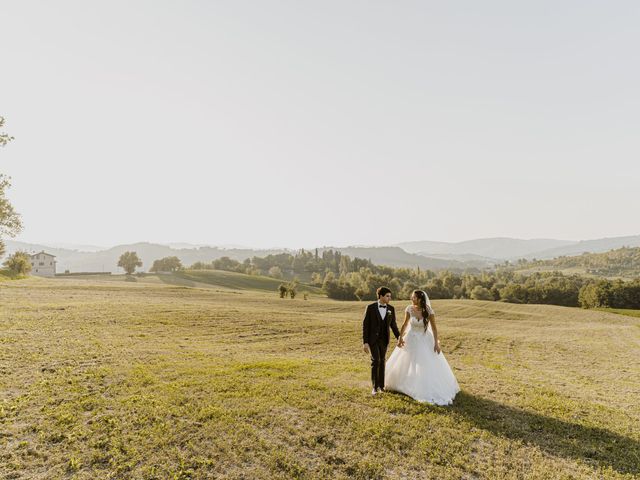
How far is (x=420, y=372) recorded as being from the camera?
12.0 meters

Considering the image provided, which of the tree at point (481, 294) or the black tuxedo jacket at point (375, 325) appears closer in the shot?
the black tuxedo jacket at point (375, 325)

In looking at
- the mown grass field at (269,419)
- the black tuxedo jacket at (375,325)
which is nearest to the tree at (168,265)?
the mown grass field at (269,419)

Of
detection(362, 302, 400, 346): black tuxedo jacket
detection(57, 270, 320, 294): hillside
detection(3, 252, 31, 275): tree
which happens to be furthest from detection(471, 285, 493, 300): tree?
detection(3, 252, 31, 275): tree

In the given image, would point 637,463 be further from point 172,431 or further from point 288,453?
point 172,431

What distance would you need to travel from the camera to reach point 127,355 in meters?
16.2

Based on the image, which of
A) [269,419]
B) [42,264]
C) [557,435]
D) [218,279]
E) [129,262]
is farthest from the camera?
[129,262]

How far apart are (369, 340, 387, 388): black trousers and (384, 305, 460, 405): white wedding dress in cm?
44

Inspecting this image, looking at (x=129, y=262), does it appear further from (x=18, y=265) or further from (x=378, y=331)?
(x=378, y=331)

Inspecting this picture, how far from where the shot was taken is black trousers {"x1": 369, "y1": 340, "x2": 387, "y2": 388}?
40.3ft

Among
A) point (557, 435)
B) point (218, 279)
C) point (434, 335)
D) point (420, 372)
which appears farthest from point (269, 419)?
point (218, 279)

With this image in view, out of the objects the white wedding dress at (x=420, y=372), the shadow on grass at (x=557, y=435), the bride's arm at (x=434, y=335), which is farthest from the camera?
the bride's arm at (x=434, y=335)

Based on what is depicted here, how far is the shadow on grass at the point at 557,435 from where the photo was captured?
343 inches

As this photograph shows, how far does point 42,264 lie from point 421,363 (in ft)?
525

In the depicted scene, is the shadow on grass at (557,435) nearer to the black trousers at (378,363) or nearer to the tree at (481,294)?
the black trousers at (378,363)
